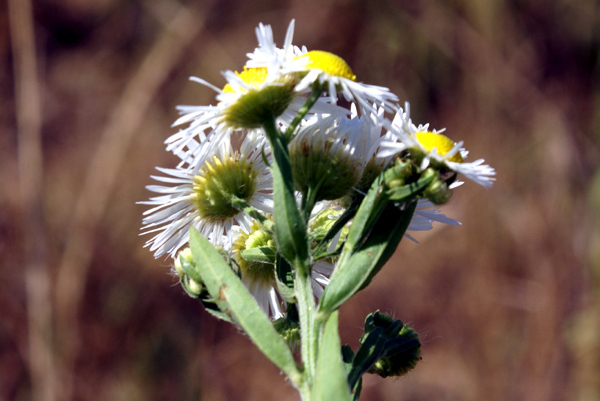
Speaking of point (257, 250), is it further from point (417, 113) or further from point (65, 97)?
point (65, 97)

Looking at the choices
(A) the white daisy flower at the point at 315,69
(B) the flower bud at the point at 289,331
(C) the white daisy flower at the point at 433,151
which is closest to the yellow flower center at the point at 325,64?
(A) the white daisy flower at the point at 315,69

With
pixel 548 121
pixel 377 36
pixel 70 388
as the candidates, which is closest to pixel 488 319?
pixel 548 121

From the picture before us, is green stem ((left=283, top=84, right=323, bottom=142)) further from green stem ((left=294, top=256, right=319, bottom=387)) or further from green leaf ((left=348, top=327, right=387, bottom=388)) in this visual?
green leaf ((left=348, top=327, right=387, bottom=388))

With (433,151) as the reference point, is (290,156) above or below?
above

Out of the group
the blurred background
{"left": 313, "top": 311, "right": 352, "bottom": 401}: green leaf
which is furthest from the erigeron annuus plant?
the blurred background

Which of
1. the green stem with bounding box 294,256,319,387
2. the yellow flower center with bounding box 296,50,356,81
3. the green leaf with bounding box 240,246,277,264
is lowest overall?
the green stem with bounding box 294,256,319,387

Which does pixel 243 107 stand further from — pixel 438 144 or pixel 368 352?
pixel 368 352

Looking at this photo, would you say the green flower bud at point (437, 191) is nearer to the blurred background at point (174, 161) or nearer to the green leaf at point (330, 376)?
the green leaf at point (330, 376)

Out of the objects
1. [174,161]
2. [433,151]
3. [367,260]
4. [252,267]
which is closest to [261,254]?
[252,267]
